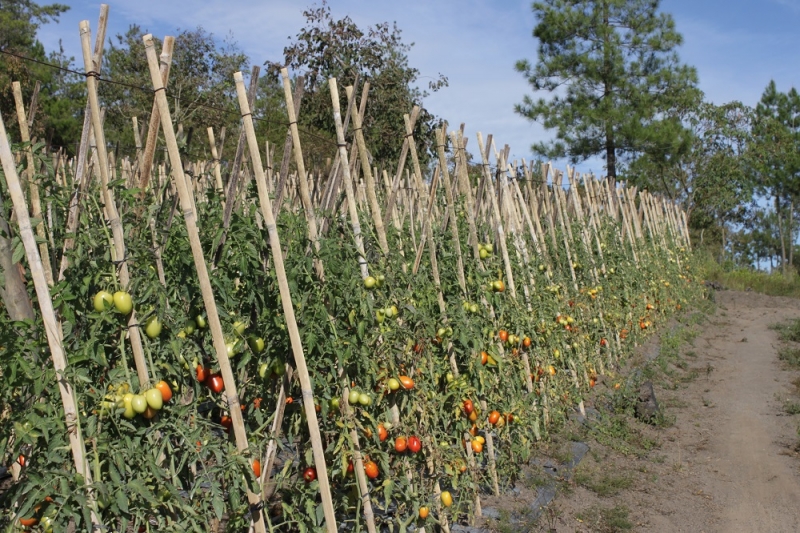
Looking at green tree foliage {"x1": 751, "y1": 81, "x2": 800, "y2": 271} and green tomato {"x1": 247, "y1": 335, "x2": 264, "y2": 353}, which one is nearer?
→ green tomato {"x1": 247, "y1": 335, "x2": 264, "y2": 353}

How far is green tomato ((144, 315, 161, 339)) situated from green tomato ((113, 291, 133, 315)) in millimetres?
93

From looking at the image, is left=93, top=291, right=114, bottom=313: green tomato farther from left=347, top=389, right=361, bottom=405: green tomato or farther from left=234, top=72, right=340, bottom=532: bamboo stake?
left=347, top=389, right=361, bottom=405: green tomato

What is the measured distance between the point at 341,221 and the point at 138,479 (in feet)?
4.38

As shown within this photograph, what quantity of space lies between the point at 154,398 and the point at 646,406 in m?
4.68

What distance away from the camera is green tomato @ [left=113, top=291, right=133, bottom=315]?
2.01 metres

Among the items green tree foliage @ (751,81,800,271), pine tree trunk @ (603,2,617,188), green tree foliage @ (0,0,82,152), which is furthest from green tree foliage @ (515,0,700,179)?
green tree foliage @ (0,0,82,152)

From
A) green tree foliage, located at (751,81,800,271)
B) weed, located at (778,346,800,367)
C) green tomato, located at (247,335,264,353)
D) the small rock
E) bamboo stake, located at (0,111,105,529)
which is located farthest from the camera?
green tree foliage, located at (751,81,800,271)

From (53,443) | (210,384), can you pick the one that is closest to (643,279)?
(210,384)

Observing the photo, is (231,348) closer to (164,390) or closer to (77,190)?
(164,390)

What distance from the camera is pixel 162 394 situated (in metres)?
2.07

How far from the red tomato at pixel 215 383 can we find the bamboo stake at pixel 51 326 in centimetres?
51

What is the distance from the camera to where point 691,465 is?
4.86m

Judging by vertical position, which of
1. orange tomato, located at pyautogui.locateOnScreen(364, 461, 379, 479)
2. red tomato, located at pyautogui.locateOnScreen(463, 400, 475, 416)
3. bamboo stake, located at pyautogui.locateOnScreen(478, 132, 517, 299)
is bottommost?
orange tomato, located at pyautogui.locateOnScreen(364, 461, 379, 479)

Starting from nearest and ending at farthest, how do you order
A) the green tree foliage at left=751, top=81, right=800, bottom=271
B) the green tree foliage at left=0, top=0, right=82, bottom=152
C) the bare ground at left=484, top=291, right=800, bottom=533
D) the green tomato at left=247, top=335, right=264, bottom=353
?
the green tomato at left=247, top=335, right=264, bottom=353
the bare ground at left=484, top=291, right=800, bottom=533
the green tree foliage at left=0, top=0, right=82, bottom=152
the green tree foliage at left=751, top=81, right=800, bottom=271
